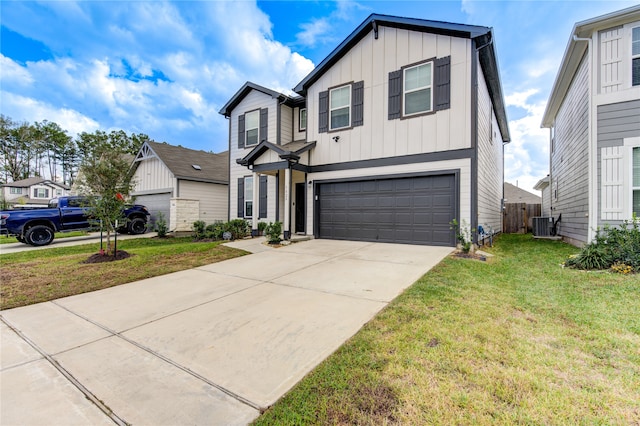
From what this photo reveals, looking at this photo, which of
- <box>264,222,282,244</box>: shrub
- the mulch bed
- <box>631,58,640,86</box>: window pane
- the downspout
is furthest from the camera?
<box>264,222,282,244</box>: shrub

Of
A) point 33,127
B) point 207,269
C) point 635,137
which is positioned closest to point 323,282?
point 207,269

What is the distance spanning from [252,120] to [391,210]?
7.46 meters

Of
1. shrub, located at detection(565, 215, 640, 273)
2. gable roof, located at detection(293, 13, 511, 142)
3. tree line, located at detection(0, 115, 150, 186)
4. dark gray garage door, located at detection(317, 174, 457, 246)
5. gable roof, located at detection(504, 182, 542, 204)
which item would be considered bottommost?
shrub, located at detection(565, 215, 640, 273)

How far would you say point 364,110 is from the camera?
368 inches

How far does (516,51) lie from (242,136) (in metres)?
11.4

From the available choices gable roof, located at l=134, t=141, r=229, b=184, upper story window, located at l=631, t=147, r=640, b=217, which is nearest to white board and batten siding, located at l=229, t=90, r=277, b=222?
gable roof, located at l=134, t=141, r=229, b=184

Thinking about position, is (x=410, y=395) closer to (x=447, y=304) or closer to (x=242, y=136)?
(x=447, y=304)

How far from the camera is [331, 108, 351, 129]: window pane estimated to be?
9773 millimetres

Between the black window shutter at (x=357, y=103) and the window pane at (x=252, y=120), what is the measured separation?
4.62 metres

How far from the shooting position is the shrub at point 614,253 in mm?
5285

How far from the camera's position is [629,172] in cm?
646

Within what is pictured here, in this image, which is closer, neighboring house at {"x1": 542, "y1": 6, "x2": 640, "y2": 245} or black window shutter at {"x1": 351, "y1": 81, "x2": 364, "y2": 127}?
neighboring house at {"x1": 542, "y1": 6, "x2": 640, "y2": 245}

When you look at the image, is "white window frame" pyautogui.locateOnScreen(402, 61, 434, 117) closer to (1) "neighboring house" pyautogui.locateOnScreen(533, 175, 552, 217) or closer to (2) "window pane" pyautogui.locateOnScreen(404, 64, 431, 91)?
(2) "window pane" pyautogui.locateOnScreen(404, 64, 431, 91)

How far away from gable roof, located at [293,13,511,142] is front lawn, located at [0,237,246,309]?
699 cm
